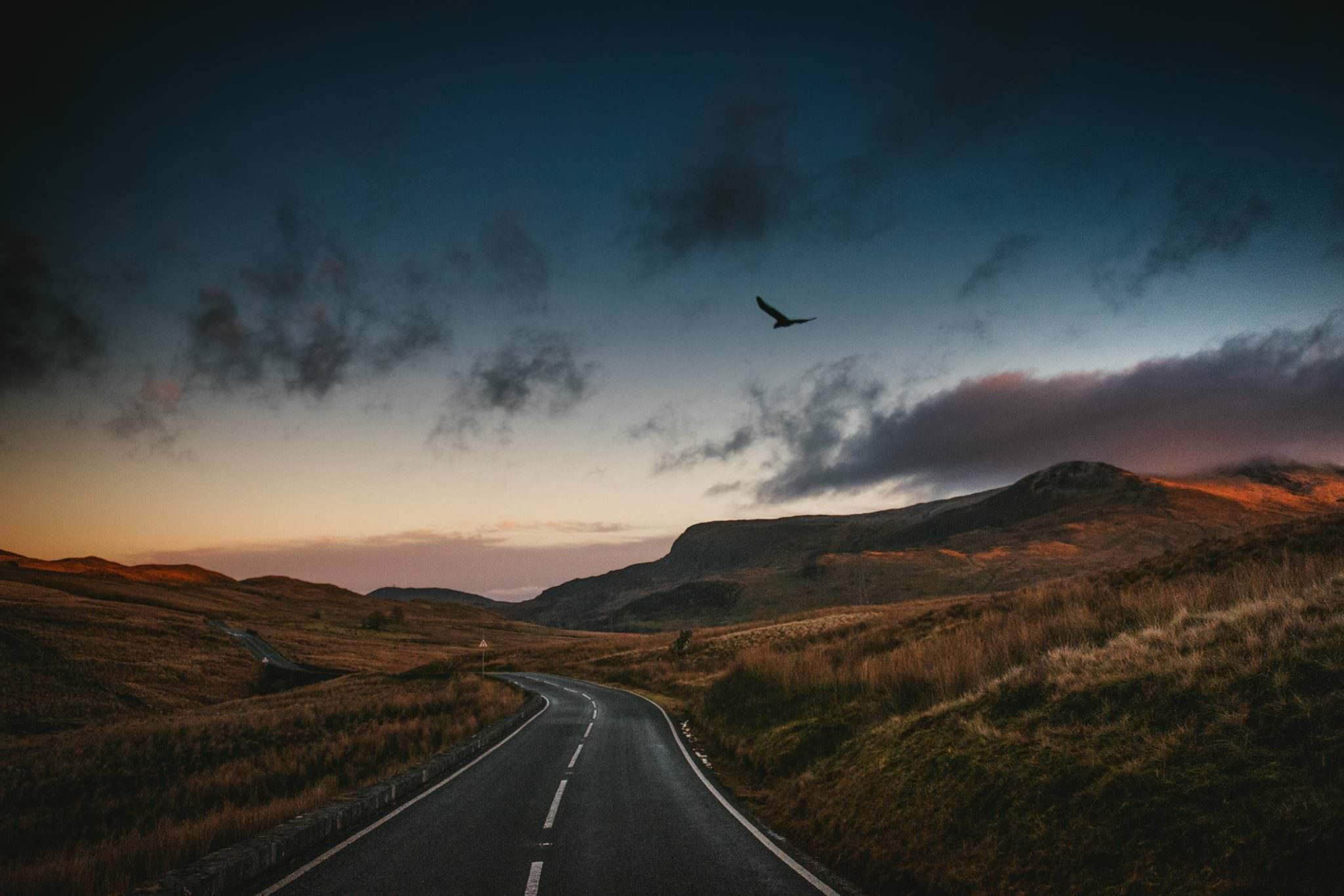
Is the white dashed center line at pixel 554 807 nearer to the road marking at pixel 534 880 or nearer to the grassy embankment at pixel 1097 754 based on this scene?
the road marking at pixel 534 880

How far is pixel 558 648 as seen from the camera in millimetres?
72438

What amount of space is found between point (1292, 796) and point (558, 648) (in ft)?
238

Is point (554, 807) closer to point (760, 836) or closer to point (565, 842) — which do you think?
point (565, 842)

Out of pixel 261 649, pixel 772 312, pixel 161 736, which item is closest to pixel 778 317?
pixel 772 312

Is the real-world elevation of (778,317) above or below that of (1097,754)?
above

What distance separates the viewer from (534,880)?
6824 mm

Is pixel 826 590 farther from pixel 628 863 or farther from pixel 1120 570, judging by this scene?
pixel 628 863

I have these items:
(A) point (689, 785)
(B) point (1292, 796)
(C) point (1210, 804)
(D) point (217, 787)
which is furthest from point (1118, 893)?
(D) point (217, 787)

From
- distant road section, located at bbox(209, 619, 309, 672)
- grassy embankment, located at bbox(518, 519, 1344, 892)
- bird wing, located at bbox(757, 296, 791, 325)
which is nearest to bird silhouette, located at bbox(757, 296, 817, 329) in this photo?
bird wing, located at bbox(757, 296, 791, 325)

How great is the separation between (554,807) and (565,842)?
2141mm

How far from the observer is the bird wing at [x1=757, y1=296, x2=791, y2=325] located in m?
9.19

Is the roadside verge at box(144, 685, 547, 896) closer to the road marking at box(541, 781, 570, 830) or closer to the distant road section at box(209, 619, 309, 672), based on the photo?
the road marking at box(541, 781, 570, 830)

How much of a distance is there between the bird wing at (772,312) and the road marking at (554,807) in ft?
26.0

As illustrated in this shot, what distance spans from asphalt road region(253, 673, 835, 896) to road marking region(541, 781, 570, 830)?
29mm
